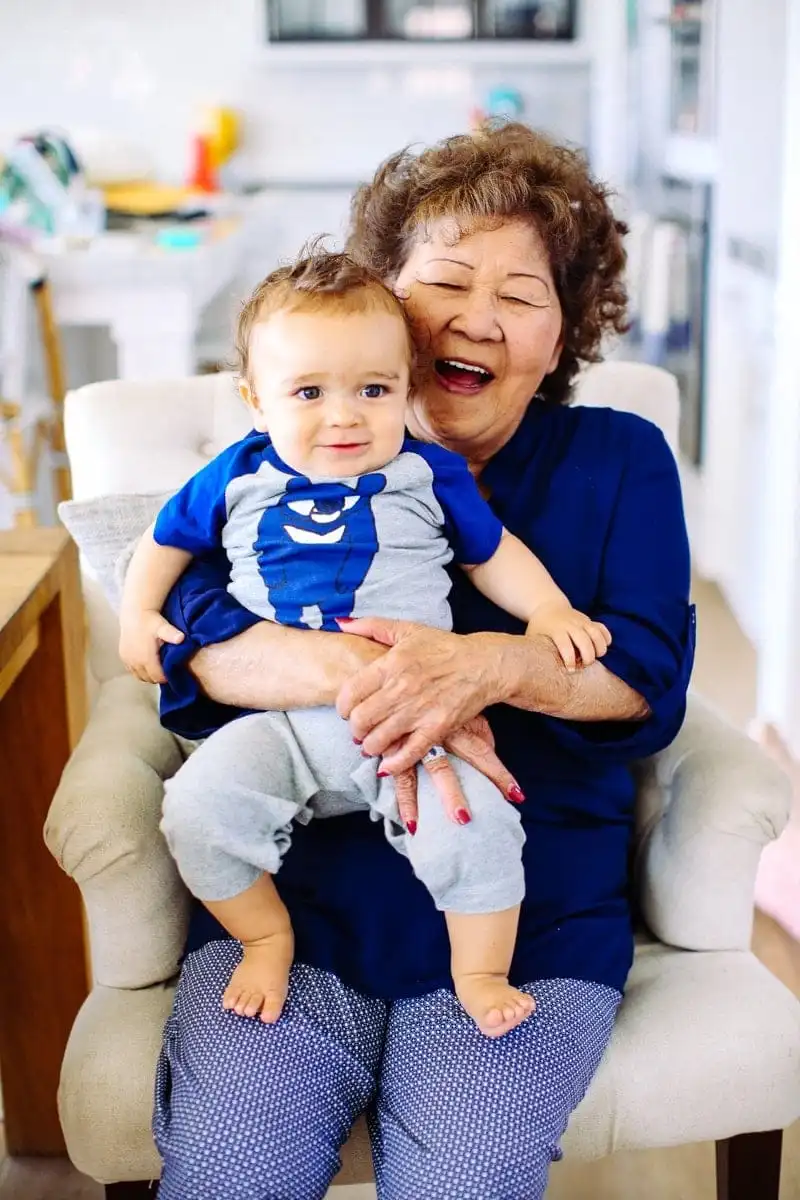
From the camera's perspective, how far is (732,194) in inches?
132

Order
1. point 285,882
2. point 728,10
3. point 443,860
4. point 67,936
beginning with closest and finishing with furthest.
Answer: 1. point 443,860
2. point 285,882
3. point 67,936
4. point 728,10

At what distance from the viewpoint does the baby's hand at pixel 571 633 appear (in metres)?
1.24

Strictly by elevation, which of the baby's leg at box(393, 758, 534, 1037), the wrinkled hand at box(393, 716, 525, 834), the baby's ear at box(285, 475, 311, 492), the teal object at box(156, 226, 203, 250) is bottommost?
the baby's leg at box(393, 758, 534, 1037)

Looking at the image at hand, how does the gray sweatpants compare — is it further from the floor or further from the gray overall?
the floor

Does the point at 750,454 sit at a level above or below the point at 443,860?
below

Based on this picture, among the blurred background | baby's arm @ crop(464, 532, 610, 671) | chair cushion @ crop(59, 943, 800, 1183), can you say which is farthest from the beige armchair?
the blurred background

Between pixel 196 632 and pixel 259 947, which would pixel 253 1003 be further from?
pixel 196 632

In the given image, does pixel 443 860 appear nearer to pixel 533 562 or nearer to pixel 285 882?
pixel 285 882

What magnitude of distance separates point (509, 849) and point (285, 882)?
0.25m

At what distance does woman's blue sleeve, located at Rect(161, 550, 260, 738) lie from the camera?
1.27m

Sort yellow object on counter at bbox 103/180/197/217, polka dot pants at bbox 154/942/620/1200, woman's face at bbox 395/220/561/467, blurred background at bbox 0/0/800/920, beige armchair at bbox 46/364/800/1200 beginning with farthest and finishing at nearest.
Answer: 1. yellow object on counter at bbox 103/180/197/217
2. blurred background at bbox 0/0/800/920
3. woman's face at bbox 395/220/561/467
4. beige armchair at bbox 46/364/800/1200
5. polka dot pants at bbox 154/942/620/1200

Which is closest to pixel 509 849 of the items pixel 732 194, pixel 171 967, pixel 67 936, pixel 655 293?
pixel 171 967

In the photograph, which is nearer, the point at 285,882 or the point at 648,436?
→ the point at 285,882

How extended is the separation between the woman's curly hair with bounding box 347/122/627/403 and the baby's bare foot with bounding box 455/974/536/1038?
2.37 feet
